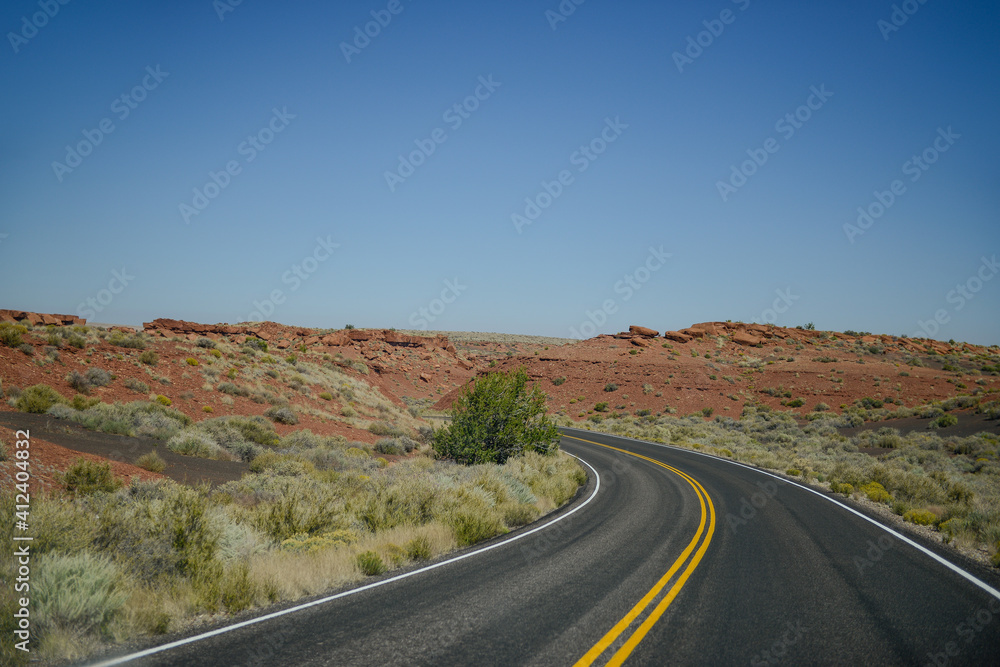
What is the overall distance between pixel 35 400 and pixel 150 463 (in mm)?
7348

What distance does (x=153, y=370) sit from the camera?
26.0 metres

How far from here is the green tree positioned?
65.4 ft

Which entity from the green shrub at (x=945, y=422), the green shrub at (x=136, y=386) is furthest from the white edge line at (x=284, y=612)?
the green shrub at (x=945, y=422)

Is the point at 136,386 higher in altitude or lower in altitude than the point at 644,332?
lower

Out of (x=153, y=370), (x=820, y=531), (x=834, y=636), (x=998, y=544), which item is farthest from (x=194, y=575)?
(x=153, y=370)

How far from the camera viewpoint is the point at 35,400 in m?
17.4

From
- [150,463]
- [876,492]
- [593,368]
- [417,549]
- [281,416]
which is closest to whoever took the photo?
[417,549]

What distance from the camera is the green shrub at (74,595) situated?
493 cm

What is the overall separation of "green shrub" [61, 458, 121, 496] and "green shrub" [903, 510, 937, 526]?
63.0 ft

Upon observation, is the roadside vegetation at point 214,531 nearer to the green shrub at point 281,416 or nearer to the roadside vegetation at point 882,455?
the green shrub at point 281,416

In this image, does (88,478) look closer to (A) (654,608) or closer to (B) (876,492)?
(A) (654,608)

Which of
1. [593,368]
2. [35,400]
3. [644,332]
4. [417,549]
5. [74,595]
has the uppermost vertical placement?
[644,332]

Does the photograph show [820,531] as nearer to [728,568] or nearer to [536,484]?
[728,568]

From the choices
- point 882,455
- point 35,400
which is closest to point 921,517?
point 882,455
